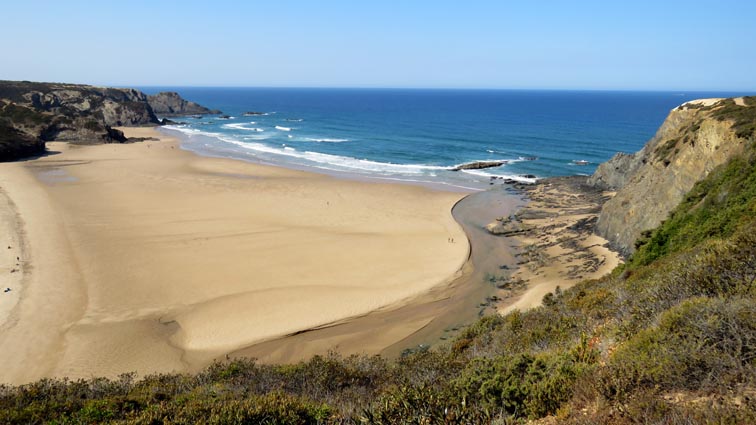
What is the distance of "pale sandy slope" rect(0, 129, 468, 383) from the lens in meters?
15.3

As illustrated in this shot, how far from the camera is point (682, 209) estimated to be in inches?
703

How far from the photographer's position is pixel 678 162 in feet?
72.9

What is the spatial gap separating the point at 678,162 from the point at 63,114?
79920mm

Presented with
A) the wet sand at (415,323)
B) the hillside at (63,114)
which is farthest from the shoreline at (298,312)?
A: the hillside at (63,114)

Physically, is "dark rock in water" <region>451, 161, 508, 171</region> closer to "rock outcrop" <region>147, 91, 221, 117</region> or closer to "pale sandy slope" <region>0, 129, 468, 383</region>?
"pale sandy slope" <region>0, 129, 468, 383</region>

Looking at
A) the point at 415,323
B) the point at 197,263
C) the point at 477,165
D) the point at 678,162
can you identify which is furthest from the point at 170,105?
the point at 678,162

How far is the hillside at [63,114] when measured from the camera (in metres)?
50.0

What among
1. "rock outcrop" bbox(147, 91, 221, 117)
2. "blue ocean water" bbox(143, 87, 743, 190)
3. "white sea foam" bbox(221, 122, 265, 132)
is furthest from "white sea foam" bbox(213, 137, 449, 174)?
"rock outcrop" bbox(147, 91, 221, 117)

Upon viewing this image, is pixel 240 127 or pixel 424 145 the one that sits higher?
pixel 240 127

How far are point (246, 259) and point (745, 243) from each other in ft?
63.8

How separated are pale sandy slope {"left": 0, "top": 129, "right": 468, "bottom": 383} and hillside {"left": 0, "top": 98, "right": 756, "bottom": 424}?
601cm

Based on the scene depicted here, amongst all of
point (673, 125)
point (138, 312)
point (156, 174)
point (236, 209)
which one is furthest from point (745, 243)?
point (156, 174)

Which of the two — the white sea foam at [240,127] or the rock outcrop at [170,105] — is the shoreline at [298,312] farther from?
the rock outcrop at [170,105]

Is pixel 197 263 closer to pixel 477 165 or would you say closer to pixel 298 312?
pixel 298 312
